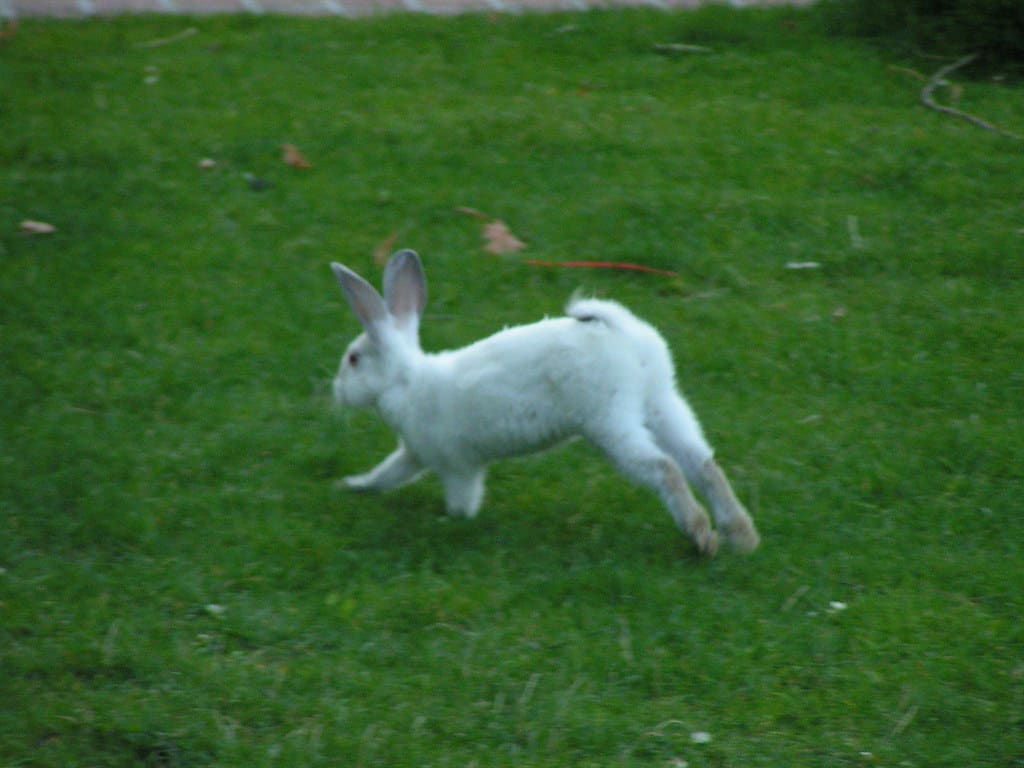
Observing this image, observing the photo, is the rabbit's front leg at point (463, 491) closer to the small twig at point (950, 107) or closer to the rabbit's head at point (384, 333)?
the rabbit's head at point (384, 333)

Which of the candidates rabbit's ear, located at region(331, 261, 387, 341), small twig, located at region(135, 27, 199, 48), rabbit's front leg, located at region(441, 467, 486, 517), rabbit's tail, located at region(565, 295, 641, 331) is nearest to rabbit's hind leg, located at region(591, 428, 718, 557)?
rabbit's tail, located at region(565, 295, 641, 331)

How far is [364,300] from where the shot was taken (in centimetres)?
468

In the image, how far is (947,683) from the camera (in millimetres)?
3688

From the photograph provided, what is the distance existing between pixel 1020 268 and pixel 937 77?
2020mm

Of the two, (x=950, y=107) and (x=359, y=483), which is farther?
(x=950, y=107)

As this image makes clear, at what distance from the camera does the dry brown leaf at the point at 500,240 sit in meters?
6.28

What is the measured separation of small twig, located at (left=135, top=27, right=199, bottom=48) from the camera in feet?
27.4

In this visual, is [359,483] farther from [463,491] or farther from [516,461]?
[516,461]

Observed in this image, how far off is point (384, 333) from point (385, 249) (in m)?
1.59

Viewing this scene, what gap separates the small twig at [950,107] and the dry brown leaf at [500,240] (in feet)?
8.47

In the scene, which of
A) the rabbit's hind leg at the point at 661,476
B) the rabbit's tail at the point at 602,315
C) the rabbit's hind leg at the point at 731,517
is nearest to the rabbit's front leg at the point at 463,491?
the rabbit's hind leg at the point at 661,476

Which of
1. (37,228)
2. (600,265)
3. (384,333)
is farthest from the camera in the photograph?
(37,228)

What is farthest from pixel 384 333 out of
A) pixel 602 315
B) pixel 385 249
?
pixel 385 249

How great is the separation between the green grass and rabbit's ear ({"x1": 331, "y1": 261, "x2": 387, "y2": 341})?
0.62 meters
